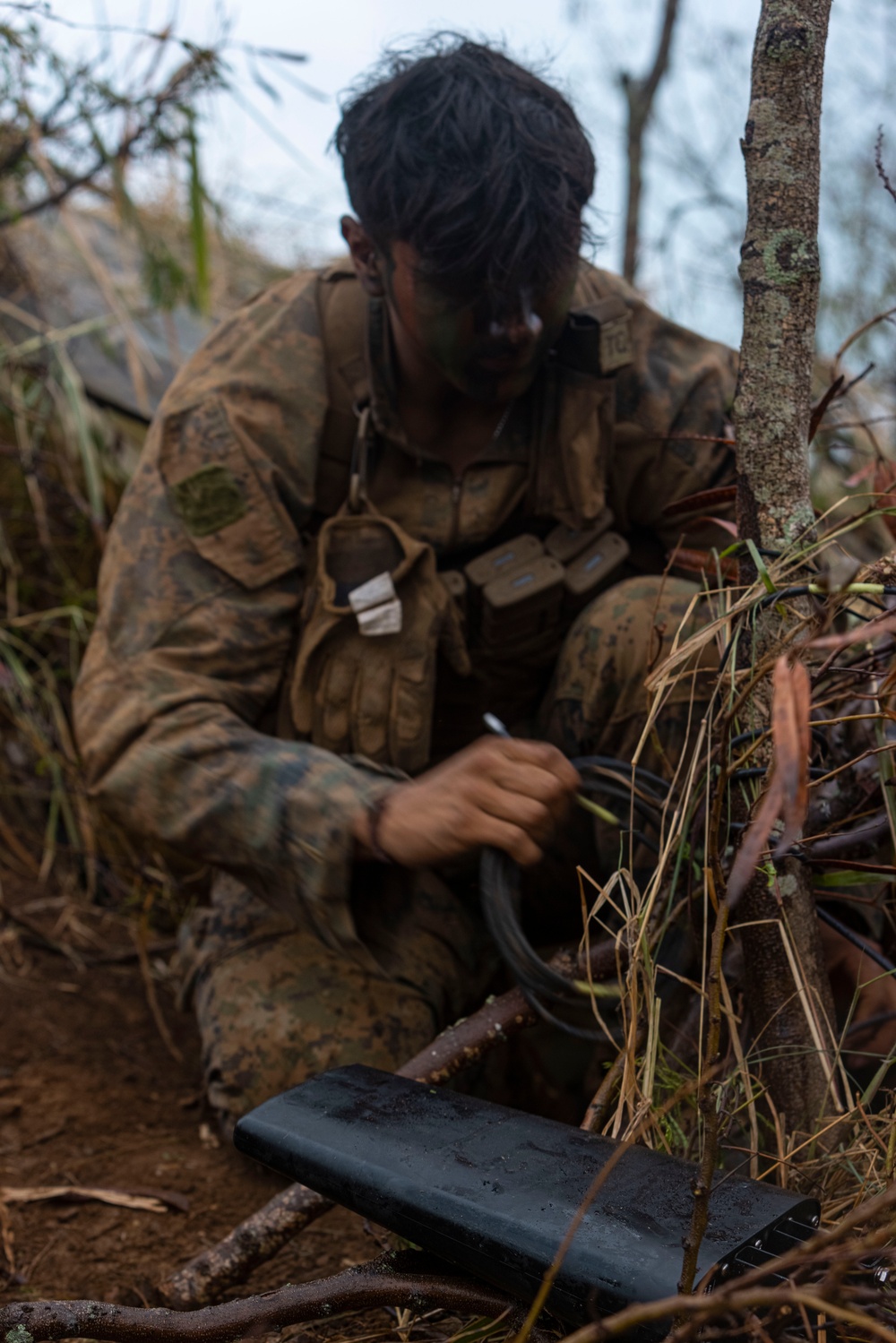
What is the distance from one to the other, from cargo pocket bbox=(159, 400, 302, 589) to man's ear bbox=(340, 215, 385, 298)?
0.33 m

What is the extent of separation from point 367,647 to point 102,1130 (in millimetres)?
909

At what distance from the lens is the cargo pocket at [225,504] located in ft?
6.29

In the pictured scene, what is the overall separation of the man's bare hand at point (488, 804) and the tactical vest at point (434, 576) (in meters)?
0.47

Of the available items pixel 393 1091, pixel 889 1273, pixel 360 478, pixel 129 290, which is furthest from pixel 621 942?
pixel 129 290

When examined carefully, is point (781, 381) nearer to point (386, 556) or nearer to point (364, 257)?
point (386, 556)

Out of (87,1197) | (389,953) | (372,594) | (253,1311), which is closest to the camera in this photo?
(253,1311)

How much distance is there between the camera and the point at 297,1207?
4.27 feet

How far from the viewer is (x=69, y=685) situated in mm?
3008

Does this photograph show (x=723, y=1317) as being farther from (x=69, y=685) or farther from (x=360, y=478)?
(x=69, y=685)

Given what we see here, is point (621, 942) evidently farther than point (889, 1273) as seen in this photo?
Yes

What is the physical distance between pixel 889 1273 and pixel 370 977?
1.19 metres

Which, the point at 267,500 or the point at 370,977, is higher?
the point at 267,500

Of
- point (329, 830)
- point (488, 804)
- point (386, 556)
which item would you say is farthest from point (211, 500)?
point (488, 804)

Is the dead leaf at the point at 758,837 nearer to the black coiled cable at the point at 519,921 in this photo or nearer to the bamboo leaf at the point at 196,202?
the black coiled cable at the point at 519,921
